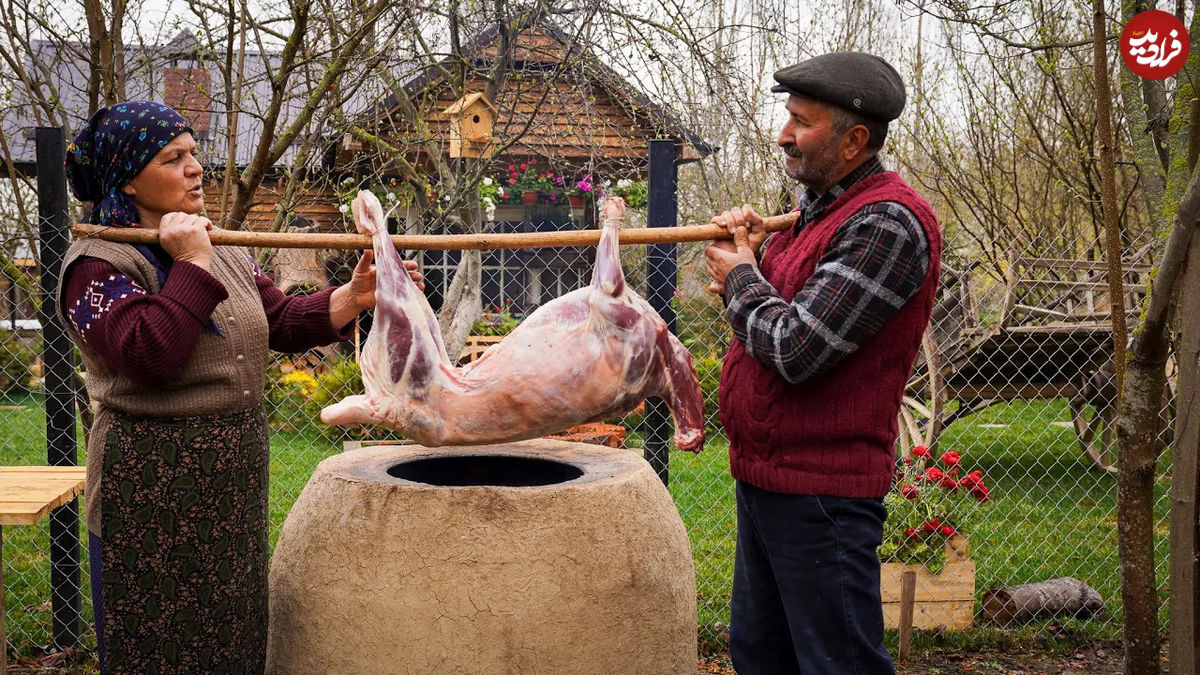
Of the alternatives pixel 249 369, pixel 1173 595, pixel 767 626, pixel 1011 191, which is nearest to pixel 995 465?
pixel 1011 191

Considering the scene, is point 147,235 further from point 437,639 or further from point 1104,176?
point 1104,176

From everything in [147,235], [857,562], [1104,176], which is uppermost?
[1104,176]

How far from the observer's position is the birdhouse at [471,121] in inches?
216

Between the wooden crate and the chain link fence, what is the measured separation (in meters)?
0.11

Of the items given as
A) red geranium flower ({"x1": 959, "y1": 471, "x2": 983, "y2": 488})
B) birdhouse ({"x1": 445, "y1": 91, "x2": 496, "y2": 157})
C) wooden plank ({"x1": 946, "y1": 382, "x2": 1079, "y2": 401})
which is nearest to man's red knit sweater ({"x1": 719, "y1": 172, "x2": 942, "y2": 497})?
red geranium flower ({"x1": 959, "y1": 471, "x2": 983, "y2": 488})

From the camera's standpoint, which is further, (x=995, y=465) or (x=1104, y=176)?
(x=995, y=465)

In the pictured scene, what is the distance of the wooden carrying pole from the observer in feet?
7.95

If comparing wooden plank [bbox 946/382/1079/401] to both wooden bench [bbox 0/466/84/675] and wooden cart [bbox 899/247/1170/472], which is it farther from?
wooden bench [bbox 0/466/84/675]

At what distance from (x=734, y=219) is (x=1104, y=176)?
64.3 inches

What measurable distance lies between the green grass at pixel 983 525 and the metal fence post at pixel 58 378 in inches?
8.5


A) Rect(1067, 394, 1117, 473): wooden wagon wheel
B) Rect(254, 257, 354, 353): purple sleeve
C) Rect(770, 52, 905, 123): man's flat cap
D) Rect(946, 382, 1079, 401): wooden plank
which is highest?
Rect(770, 52, 905, 123): man's flat cap

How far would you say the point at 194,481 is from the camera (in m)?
2.53

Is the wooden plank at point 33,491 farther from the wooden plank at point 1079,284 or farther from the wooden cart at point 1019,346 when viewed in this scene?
the wooden plank at point 1079,284

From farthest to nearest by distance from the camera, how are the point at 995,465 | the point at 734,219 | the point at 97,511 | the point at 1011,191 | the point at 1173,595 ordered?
the point at 1011,191
the point at 995,465
the point at 1173,595
the point at 97,511
the point at 734,219
